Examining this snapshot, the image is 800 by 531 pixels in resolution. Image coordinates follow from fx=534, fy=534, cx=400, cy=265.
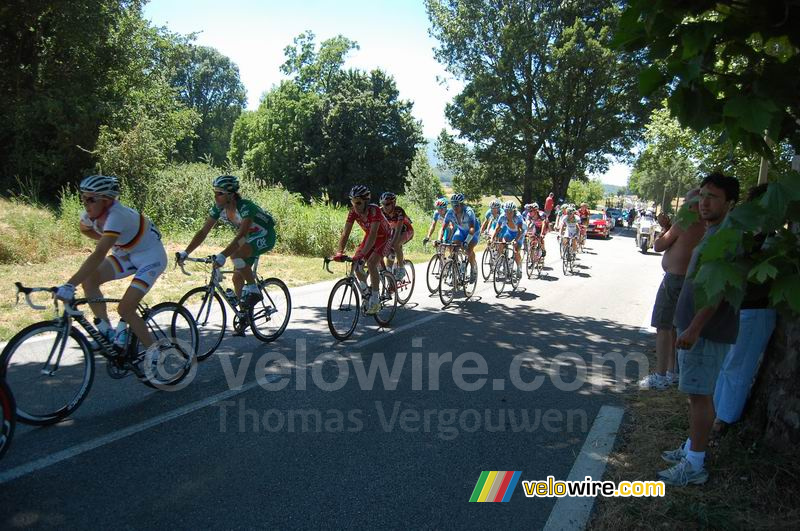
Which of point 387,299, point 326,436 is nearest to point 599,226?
point 387,299

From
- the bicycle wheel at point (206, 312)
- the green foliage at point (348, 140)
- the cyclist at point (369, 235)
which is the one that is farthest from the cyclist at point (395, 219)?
the green foliage at point (348, 140)

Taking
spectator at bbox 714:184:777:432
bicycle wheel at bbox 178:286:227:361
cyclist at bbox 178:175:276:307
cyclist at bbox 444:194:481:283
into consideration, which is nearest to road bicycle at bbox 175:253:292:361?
bicycle wheel at bbox 178:286:227:361

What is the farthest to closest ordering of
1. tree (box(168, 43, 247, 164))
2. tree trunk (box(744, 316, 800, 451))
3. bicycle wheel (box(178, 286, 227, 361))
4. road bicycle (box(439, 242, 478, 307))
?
tree (box(168, 43, 247, 164)), road bicycle (box(439, 242, 478, 307)), bicycle wheel (box(178, 286, 227, 361)), tree trunk (box(744, 316, 800, 451))

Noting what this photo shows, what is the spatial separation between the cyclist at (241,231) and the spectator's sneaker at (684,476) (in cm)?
464

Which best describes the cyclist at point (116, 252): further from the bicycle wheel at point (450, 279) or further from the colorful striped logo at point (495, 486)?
the bicycle wheel at point (450, 279)

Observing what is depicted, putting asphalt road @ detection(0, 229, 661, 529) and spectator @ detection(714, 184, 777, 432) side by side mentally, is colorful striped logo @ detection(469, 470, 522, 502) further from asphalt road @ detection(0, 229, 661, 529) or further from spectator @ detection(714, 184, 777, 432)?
spectator @ detection(714, 184, 777, 432)

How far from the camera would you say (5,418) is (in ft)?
12.0

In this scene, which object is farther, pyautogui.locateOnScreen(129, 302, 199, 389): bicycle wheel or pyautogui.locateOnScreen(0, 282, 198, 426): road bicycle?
pyautogui.locateOnScreen(129, 302, 199, 389): bicycle wheel

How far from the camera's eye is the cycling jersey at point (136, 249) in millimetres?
4828

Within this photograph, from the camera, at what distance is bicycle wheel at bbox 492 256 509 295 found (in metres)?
11.4

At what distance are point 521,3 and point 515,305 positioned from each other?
40187mm

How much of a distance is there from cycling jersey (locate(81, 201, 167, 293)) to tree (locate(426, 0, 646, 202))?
40653 millimetres

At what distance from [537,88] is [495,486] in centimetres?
4490

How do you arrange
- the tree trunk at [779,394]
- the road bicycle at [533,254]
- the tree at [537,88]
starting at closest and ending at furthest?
the tree trunk at [779,394] → the road bicycle at [533,254] → the tree at [537,88]
